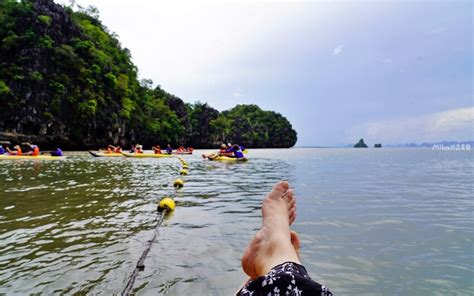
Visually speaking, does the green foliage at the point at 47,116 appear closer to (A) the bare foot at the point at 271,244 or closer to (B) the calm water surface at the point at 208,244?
(B) the calm water surface at the point at 208,244

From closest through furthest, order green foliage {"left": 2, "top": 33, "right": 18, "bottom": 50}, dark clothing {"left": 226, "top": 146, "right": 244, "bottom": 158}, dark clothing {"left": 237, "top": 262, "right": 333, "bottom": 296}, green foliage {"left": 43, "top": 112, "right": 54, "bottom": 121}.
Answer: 1. dark clothing {"left": 237, "top": 262, "right": 333, "bottom": 296}
2. dark clothing {"left": 226, "top": 146, "right": 244, "bottom": 158}
3. green foliage {"left": 2, "top": 33, "right": 18, "bottom": 50}
4. green foliage {"left": 43, "top": 112, "right": 54, "bottom": 121}

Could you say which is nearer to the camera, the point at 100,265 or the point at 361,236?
the point at 100,265

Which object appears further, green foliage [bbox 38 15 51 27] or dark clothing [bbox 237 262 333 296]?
green foliage [bbox 38 15 51 27]

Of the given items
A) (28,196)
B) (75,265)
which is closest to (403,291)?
(75,265)

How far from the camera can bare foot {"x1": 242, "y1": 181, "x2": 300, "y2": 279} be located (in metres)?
1.46

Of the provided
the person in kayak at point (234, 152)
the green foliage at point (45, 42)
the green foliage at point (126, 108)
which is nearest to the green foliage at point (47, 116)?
the green foliage at point (45, 42)

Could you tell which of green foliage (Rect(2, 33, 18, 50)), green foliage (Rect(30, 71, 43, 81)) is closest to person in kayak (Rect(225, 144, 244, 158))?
green foliage (Rect(30, 71, 43, 81))

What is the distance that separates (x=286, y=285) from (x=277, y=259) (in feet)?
1.23

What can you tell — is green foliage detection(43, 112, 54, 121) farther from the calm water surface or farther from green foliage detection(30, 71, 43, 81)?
the calm water surface

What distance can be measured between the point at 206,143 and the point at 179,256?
69.0 m

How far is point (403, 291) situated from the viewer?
8.03 ft

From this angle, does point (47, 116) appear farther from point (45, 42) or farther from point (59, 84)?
point (45, 42)

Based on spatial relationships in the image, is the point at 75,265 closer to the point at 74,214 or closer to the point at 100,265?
the point at 100,265

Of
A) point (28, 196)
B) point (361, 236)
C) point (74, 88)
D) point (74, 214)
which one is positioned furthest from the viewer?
point (74, 88)
